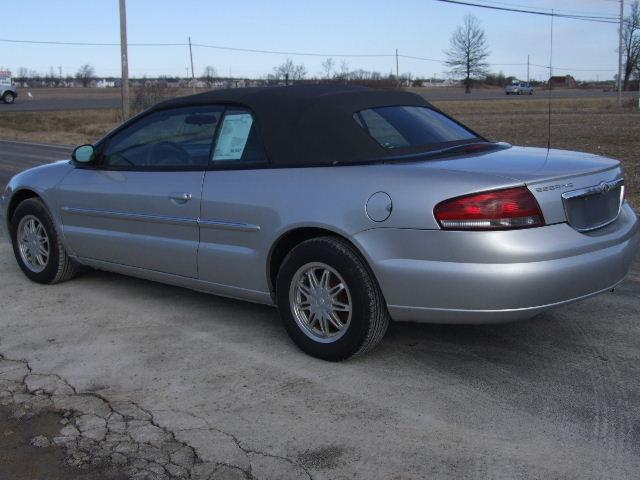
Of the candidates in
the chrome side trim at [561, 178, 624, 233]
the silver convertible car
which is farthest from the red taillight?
the chrome side trim at [561, 178, 624, 233]

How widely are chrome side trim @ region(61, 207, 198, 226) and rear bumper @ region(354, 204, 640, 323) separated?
1.41 m

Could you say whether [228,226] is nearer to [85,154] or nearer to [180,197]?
[180,197]

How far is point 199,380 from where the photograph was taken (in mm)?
3992

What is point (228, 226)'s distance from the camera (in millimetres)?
4500

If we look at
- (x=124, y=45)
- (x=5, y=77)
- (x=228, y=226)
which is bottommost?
(x=228, y=226)

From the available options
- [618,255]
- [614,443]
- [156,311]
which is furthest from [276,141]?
[614,443]

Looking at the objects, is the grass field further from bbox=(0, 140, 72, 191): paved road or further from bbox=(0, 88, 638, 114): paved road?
bbox=(0, 88, 638, 114): paved road

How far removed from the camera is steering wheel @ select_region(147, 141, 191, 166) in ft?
16.2

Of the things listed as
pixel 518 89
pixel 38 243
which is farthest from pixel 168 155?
pixel 518 89

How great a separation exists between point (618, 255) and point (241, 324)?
2439 millimetres

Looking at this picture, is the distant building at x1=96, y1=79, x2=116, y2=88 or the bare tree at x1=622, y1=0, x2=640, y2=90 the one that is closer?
the bare tree at x1=622, y1=0, x2=640, y2=90

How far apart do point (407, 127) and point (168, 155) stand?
1.70m

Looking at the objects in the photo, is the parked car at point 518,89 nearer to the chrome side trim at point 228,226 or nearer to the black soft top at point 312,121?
the black soft top at point 312,121

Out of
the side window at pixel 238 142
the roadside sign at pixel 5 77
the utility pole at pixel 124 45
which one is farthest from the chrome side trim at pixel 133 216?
the roadside sign at pixel 5 77
